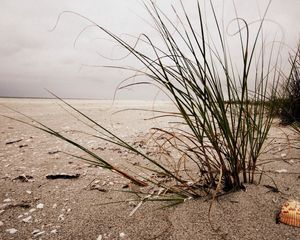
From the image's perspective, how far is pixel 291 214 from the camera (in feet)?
3.34

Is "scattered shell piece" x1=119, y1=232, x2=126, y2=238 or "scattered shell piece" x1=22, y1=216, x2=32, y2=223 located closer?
"scattered shell piece" x1=119, y1=232, x2=126, y2=238

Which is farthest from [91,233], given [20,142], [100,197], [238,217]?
[20,142]

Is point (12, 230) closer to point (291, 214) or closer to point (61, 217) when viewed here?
point (61, 217)

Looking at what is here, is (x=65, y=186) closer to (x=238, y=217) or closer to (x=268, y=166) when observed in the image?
(x=238, y=217)

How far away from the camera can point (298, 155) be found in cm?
177

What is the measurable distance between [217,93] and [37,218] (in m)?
1.05

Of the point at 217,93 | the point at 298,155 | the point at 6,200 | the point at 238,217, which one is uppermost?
the point at 217,93

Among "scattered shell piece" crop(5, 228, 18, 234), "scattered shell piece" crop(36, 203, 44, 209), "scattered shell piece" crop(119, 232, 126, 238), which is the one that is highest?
"scattered shell piece" crop(119, 232, 126, 238)

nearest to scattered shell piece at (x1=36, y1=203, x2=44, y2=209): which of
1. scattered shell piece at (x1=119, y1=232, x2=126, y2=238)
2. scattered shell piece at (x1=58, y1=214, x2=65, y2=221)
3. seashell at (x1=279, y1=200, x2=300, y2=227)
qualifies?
scattered shell piece at (x1=58, y1=214, x2=65, y2=221)

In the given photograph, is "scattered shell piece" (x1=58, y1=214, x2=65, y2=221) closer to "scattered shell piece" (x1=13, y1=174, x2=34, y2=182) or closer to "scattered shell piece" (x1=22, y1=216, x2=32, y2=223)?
"scattered shell piece" (x1=22, y1=216, x2=32, y2=223)

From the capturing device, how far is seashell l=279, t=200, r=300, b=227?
1.00m

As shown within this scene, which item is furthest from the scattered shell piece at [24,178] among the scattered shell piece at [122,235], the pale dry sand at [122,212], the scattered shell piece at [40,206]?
the scattered shell piece at [122,235]

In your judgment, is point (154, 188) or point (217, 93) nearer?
point (217, 93)

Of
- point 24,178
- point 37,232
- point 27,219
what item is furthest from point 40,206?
point 24,178
